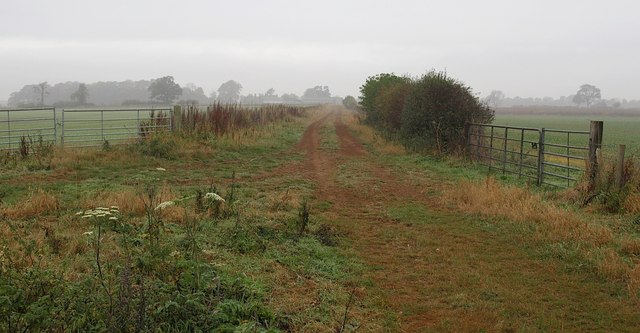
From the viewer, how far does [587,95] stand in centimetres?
17512

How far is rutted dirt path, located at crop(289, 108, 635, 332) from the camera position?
4.84m

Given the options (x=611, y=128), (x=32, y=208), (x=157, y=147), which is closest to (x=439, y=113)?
(x=157, y=147)

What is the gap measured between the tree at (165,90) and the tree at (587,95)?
5813 inches

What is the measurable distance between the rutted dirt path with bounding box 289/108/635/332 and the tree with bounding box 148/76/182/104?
98.4 meters

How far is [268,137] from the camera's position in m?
24.7

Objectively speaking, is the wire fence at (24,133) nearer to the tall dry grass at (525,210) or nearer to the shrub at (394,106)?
the tall dry grass at (525,210)

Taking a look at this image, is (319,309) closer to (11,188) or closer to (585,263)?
(585,263)


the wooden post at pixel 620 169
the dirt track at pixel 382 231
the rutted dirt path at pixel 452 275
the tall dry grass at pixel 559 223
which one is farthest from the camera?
the wooden post at pixel 620 169

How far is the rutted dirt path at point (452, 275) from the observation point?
4.84 m

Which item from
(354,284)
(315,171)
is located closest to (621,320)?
(354,284)

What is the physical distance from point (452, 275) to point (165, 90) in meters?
104

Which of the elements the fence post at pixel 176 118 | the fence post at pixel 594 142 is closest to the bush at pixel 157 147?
the fence post at pixel 176 118

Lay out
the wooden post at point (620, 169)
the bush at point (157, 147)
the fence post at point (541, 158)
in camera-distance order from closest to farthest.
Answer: the wooden post at point (620, 169) < the fence post at point (541, 158) < the bush at point (157, 147)

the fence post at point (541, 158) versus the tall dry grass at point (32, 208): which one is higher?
the fence post at point (541, 158)
